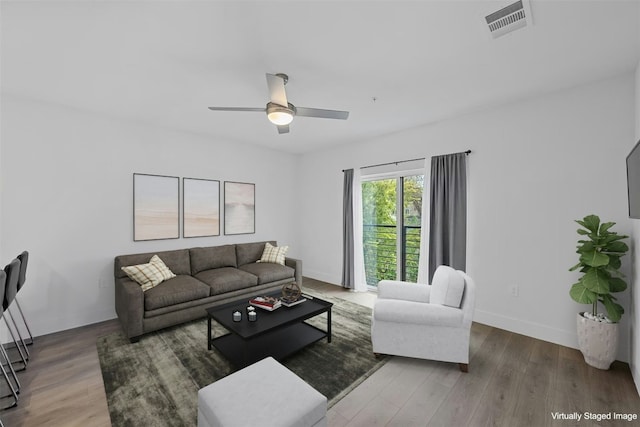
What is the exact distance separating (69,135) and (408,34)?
399 centimetres

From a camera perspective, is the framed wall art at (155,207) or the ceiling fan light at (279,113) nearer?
the ceiling fan light at (279,113)

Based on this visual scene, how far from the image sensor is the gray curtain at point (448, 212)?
3543 mm

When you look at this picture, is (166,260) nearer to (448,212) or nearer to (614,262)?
(448,212)

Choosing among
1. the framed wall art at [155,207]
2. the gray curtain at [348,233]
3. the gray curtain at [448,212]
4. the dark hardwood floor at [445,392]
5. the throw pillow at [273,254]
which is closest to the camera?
the dark hardwood floor at [445,392]

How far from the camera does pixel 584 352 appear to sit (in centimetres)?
247

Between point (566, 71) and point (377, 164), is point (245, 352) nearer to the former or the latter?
point (377, 164)

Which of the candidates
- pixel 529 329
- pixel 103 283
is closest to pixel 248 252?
pixel 103 283

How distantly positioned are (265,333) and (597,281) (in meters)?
2.97

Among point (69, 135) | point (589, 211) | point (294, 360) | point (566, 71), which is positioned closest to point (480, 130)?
point (566, 71)

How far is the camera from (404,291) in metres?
2.92

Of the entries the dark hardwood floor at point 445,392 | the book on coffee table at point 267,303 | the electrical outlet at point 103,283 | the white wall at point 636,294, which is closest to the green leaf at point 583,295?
the white wall at point 636,294

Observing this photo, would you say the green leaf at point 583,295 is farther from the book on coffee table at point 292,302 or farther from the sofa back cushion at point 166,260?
the sofa back cushion at point 166,260

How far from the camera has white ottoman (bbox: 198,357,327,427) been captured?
4.18ft

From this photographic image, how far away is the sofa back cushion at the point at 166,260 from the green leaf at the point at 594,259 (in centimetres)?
471
